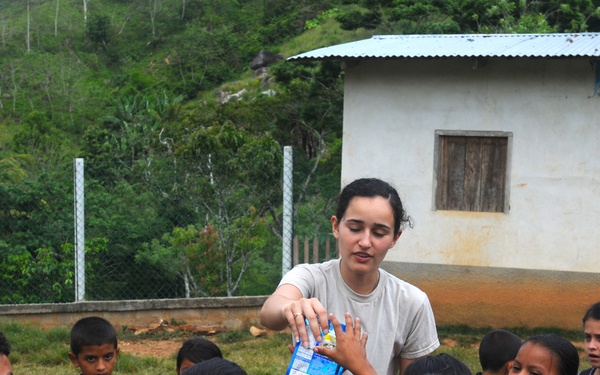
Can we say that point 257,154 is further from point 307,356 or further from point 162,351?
point 307,356

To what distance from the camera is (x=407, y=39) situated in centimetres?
930

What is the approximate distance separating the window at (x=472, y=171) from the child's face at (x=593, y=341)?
4.95m

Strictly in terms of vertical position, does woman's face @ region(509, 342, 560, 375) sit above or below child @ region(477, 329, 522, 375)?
above

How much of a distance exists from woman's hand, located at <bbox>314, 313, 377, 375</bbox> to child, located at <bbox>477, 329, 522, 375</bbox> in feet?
6.13

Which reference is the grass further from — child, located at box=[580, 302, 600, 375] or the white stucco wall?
child, located at box=[580, 302, 600, 375]

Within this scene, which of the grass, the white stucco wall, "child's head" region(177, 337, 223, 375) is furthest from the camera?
the white stucco wall

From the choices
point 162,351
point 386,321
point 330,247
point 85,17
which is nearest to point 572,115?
point 330,247

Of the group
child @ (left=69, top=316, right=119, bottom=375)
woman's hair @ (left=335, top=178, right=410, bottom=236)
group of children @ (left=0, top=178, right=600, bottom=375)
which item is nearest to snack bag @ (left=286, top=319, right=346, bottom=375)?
group of children @ (left=0, top=178, right=600, bottom=375)

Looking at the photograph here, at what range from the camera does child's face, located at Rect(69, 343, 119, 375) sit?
3.64m

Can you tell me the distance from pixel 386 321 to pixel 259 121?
15.2 meters

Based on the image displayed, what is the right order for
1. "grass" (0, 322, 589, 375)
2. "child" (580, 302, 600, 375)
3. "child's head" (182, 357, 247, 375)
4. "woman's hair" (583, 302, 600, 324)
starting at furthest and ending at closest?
"grass" (0, 322, 589, 375)
"woman's hair" (583, 302, 600, 324)
"child" (580, 302, 600, 375)
"child's head" (182, 357, 247, 375)

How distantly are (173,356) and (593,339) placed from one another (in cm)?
428

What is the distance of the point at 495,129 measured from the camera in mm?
8188

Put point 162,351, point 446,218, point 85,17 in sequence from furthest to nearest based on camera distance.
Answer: point 85,17, point 446,218, point 162,351
